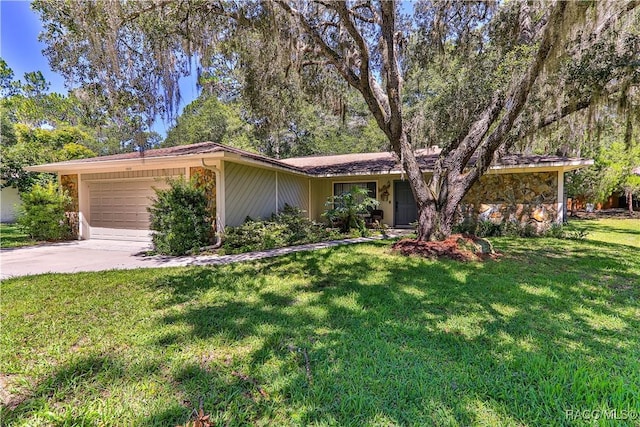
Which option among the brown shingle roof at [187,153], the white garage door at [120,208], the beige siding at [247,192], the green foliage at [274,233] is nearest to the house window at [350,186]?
the brown shingle roof at [187,153]

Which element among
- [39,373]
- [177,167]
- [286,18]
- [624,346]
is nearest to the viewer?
[39,373]

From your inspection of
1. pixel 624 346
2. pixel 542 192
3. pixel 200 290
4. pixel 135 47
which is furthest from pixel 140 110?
pixel 542 192

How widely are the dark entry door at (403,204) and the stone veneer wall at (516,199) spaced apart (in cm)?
201

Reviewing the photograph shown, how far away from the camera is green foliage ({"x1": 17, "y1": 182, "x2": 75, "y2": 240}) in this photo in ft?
28.8

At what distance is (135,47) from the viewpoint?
21.2ft

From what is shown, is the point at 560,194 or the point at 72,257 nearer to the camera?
the point at 72,257

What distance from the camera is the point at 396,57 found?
7.05 m

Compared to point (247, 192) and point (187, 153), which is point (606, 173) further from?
point (187, 153)

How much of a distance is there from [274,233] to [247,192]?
4.94 feet

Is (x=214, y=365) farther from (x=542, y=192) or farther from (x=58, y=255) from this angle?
(x=542, y=192)

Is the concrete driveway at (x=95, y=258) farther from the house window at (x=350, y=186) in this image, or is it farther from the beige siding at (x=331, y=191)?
the house window at (x=350, y=186)

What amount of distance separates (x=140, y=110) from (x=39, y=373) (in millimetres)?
5492

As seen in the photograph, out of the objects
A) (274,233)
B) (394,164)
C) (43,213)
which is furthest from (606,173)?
(43,213)

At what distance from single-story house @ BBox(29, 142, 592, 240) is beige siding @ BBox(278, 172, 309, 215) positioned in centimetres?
3
